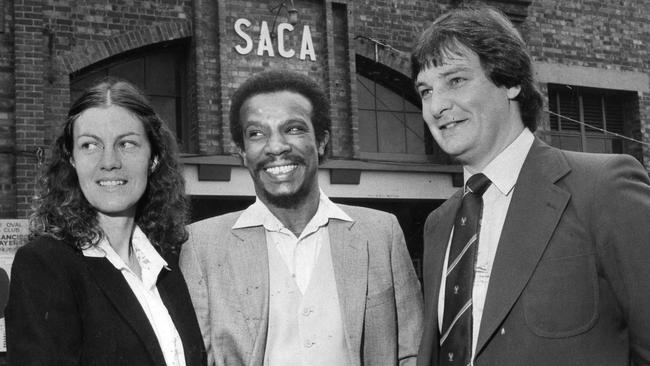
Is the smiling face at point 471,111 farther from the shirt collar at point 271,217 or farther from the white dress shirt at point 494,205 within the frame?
the shirt collar at point 271,217

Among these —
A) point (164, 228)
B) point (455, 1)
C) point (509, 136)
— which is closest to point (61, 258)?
point (164, 228)

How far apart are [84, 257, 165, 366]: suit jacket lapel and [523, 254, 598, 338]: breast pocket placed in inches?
48.5

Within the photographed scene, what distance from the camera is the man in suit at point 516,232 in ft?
6.95

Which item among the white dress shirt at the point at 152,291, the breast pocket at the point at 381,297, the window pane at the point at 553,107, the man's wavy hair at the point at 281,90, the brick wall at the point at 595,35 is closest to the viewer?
the white dress shirt at the point at 152,291

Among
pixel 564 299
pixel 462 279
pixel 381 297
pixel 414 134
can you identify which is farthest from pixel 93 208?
pixel 414 134

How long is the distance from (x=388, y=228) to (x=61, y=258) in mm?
1315

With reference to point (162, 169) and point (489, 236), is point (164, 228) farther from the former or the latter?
point (489, 236)

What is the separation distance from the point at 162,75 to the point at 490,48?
6.74m

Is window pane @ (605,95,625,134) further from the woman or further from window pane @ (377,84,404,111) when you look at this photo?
the woman

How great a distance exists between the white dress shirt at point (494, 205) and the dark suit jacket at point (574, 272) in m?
0.10

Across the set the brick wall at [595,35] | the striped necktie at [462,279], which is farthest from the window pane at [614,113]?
the striped necktie at [462,279]

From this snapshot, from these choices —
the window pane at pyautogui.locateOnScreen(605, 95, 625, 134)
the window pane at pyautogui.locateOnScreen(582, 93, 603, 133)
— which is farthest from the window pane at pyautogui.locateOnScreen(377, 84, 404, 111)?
the window pane at pyautogui.locateOnScreen(605, 95, 625, 134)

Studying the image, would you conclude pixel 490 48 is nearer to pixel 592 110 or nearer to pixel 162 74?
pixel 162 74

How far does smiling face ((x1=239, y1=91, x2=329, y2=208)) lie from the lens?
9.73 feet
